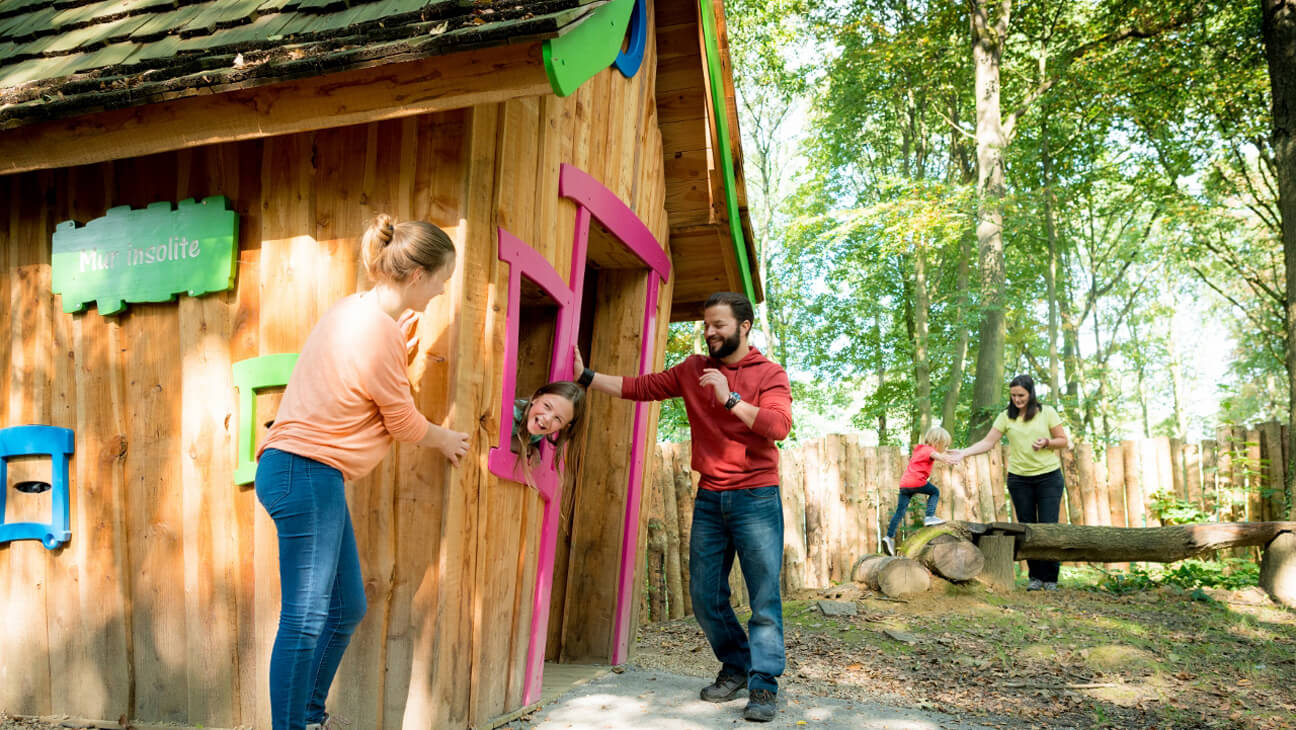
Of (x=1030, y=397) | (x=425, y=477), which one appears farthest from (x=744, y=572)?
(x=1030, y=397)

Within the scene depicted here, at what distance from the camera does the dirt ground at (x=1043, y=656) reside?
4652 millimetres

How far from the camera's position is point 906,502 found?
32.1ft

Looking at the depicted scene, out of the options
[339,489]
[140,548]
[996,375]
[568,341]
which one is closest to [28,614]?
[140,548]

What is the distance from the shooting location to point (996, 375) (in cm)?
1373

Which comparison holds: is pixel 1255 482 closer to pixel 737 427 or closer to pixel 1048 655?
pixel 1048 655

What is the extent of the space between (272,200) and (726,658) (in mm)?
3030

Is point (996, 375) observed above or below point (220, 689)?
above

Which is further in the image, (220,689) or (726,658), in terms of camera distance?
(726,658)

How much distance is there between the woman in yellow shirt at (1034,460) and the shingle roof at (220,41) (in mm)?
6219

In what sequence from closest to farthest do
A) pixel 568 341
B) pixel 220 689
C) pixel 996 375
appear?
pixel 220 689, pixel 568 341, pixel 996 375

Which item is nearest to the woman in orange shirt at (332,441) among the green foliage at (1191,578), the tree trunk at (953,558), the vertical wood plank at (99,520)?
the vertical wood plank at (99,520)

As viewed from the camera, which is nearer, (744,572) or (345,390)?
(345,390)

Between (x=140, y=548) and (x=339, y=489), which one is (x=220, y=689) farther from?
(x=339, y=489)

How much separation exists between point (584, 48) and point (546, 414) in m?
1.62
